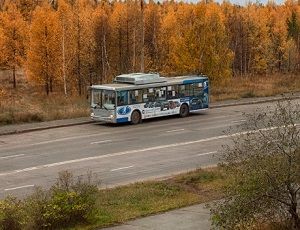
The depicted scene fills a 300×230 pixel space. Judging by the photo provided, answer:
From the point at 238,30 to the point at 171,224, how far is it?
75.7 metres

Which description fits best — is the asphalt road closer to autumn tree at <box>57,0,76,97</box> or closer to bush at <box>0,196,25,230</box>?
bush at <box>0,196,25,230</box>

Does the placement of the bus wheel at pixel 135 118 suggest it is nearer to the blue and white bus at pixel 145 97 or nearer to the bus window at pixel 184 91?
the blue and white bus at pixel 145 97

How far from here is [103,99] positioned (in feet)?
112

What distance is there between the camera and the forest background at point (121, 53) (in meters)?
51.8

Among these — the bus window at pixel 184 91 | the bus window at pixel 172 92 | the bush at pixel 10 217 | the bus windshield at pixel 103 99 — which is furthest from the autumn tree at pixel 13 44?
the bush at pixel 10 217

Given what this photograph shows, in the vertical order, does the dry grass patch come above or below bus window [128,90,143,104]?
below

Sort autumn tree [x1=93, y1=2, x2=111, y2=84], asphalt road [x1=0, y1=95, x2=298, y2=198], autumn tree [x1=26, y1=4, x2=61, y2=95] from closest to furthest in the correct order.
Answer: asphalt road [x1=0, y1=95, x2=298, y2=198]
autumn tree [x1=26, y1=4, x2=61, y2=95]
autumn tree [x1=93, y1=2, x2=111, y2=84]

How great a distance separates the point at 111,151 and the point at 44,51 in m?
35.9

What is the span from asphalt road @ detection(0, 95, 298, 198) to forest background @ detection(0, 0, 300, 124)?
5425 mm

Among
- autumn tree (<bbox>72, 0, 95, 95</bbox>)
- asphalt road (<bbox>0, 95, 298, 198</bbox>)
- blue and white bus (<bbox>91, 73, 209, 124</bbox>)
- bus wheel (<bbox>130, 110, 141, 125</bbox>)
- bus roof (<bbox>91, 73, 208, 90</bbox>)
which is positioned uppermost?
autumn tree (<bbox>72, 0, 95, 95</bbox>)

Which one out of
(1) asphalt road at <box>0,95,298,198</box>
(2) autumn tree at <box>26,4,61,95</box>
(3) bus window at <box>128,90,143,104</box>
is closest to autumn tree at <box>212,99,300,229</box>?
(1) asphalt road at <box>0,95,298,198</box>

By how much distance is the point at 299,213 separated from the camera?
13.1m

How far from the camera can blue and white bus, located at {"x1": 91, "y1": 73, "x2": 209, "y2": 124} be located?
33.8m

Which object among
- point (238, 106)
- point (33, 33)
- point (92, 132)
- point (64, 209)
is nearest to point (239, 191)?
point (64, 209)
